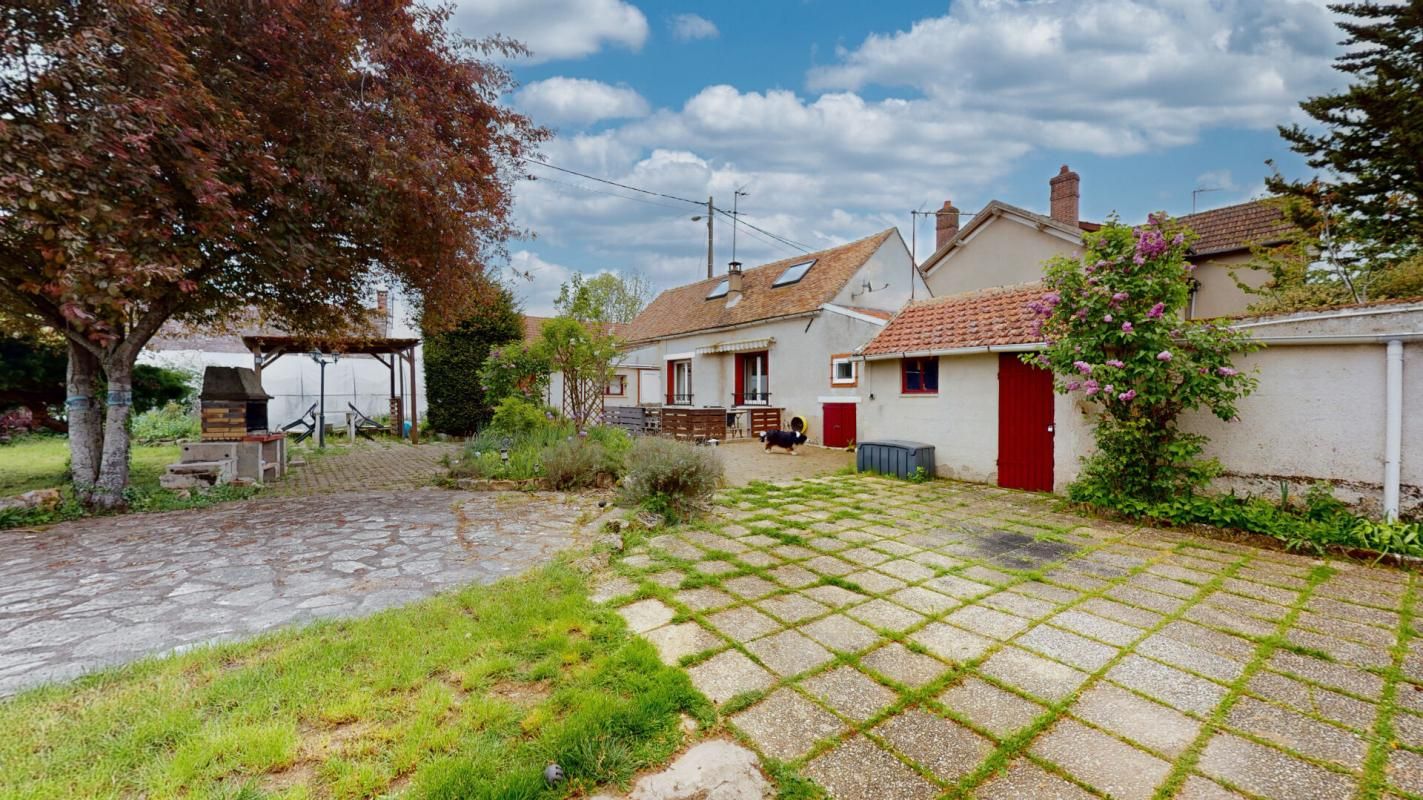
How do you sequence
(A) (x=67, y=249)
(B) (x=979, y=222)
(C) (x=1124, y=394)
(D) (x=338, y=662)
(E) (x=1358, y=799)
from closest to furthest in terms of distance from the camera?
1. (E) (x=1358, y=799)
2. (D) (x=338, y=662)
3. (A) (x=67, y=249)
4. (C) (x=1124, y=394)
5. (B) (x=979, y=222)

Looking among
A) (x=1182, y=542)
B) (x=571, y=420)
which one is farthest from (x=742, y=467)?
(x=1182, y=542)

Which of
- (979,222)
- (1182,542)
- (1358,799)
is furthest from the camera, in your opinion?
(979,222)

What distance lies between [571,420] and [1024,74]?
35.7 feet

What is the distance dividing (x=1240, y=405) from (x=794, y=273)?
12.5 metres

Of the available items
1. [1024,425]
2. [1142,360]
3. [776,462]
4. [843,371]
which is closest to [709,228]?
[843,371]

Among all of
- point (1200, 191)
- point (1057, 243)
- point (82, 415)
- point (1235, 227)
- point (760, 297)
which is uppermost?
point (1200, 191)

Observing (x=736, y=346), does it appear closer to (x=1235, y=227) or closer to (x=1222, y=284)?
(x=1222, y=284)

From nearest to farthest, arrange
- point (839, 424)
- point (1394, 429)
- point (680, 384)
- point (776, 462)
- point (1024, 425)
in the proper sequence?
point (1394, 429) → point (1024, 425) → point (776, 462) → point (839, 424) → point (680, 384)

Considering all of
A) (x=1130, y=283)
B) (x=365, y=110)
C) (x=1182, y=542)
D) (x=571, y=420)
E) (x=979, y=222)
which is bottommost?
(x=1182, y=542)

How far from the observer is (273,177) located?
5.48m

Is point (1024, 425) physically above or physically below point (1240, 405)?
below

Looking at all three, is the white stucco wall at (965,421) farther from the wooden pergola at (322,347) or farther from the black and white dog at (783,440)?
the wooden pergola at (322,347)

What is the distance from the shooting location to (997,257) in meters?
16.4

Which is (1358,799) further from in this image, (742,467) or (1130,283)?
(742,467)
